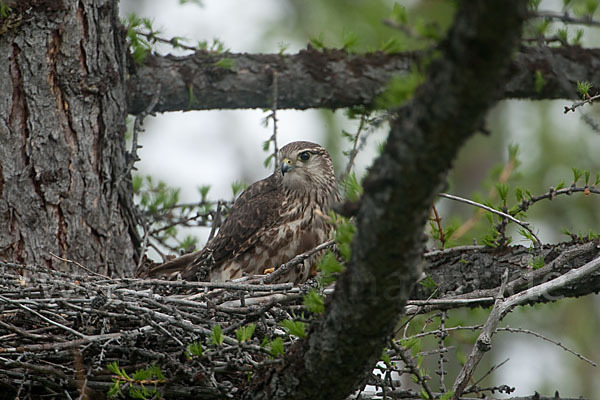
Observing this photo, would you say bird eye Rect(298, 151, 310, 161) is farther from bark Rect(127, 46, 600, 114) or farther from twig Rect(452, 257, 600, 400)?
twig Rect(452, 257, 600, 400)

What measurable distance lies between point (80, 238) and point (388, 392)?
2.09 metres

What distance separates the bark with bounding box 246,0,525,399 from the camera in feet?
6.16

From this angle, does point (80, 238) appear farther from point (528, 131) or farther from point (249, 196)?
point (528, 131)

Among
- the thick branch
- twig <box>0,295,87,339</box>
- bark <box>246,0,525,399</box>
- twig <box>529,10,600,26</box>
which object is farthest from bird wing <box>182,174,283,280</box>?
twig <box>529,10,600,26</box>

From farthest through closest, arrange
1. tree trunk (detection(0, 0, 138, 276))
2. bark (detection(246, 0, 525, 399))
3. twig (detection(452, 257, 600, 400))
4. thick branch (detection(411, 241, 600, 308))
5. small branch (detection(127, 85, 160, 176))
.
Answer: small branch (detection(127, 85, 160, 176)) → tree trunk (detection(0, 0, 138, 276)) → thick branch (detection(411, 241, 600, 308)) → twig (detection(452, 257, 600, 400)) → bark (detection(246, 0, 525, 399))

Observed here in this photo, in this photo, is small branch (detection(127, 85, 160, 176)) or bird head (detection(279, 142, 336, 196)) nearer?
small branch (detection(127, 85, 160, 176))

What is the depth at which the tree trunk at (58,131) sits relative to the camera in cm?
441

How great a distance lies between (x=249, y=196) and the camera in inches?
213

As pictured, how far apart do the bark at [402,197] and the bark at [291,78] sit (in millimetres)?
2482

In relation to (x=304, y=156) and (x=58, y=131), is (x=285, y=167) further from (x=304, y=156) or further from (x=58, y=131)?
(x=58, y=131)

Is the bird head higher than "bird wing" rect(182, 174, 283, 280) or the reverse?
higher

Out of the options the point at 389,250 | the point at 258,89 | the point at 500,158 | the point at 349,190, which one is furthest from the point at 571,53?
the point at 500,158

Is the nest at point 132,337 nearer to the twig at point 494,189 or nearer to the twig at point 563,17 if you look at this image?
the twig at point 563,17

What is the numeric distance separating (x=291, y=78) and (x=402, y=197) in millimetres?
3046
